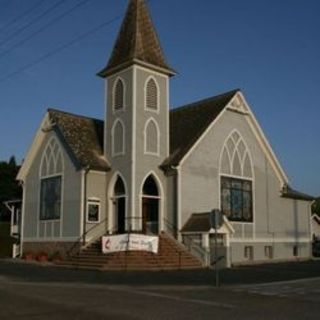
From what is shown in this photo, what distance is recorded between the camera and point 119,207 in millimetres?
33656

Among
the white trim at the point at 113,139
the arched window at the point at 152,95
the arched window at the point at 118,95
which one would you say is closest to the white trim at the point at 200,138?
the arched window at the point at 152,95

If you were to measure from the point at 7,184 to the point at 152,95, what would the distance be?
1906 inches

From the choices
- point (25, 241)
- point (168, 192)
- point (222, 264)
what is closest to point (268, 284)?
point (222, 264)

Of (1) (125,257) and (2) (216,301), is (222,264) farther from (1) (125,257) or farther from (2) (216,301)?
(2) (216,301)

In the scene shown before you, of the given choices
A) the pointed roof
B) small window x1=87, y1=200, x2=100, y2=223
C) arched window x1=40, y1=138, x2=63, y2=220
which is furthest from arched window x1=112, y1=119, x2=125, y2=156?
arched window x1=40, y1=138, x2=63, y2=220

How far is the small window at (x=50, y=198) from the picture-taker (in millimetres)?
35406

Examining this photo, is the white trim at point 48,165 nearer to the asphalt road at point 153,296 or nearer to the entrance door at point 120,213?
the entrance door at point 120,213

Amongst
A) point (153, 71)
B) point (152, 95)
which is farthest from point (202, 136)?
point (153, 71)

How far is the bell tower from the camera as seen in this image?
32.1 m

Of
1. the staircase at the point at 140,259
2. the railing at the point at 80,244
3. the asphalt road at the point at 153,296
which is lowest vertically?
the asphalt road at the point at 153,296

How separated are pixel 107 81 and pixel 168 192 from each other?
7828 millimetres

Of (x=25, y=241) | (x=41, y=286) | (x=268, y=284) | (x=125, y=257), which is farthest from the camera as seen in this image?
(x=25, y=241)

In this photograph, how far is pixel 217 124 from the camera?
3531 cm

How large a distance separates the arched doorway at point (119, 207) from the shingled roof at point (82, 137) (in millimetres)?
1276
